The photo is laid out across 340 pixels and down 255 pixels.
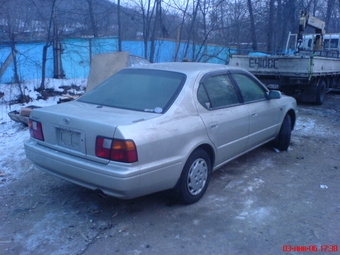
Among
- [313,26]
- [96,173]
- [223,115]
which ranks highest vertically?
[313,26]

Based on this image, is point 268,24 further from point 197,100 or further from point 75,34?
point 197,100

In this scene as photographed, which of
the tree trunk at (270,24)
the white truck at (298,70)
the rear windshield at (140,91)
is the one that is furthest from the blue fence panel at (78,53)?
the rear windshield at (140,91)

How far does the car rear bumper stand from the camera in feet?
11.0

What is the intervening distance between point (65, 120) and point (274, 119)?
3.40 metres

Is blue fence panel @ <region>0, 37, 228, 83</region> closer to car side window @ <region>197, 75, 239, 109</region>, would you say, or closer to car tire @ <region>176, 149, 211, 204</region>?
car side window @ <region>197, 75, 239, 109</region>

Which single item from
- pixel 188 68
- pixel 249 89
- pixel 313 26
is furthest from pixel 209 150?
pixel 313 26

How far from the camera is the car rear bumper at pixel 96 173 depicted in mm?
3350

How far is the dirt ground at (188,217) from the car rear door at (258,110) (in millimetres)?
537

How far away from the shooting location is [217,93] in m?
4.60

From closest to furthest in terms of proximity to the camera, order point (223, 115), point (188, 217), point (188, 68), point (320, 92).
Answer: point (188, 217), point (223, 115), point (188, 68), point (320, 92)

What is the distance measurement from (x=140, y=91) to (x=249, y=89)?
6.02ft

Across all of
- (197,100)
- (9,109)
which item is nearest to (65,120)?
(197,100)

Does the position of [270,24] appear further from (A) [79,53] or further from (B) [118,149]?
(B) [118,149]

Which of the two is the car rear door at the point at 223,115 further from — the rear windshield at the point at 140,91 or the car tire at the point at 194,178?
the rear windshield at the point at 140,91
